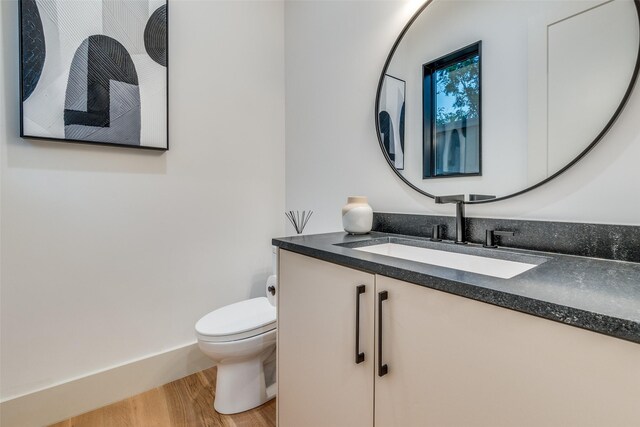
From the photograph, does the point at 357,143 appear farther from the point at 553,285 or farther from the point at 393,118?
the point at 553,285

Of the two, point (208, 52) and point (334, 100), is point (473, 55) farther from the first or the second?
point (208, 52)

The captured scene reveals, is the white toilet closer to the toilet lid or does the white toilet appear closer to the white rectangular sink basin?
the toilet lid

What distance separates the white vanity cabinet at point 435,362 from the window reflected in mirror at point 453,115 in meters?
0.71

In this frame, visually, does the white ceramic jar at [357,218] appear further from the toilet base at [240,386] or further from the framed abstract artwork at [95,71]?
the framed abstract artwork at [95,71]

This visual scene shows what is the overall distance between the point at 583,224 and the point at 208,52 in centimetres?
207

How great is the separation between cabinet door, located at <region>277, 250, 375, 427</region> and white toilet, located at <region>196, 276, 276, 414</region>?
316 mm

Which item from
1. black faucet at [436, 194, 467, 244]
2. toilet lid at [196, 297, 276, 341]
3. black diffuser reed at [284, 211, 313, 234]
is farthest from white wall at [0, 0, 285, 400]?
black faucet at [436, 194, 467, 244]

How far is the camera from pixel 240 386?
1.56 metres

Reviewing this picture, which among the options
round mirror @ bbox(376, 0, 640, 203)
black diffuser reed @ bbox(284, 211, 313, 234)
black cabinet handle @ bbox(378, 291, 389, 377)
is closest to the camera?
black cabinet handle @ bbox(378, 291, 389, 377)

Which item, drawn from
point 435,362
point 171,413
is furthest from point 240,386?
point 435,362

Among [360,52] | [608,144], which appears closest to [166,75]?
[360,52]

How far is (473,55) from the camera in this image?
1225 millimetres

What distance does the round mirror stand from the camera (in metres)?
0.94

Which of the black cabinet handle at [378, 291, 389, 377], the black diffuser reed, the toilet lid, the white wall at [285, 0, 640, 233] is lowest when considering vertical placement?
the toilet lid
